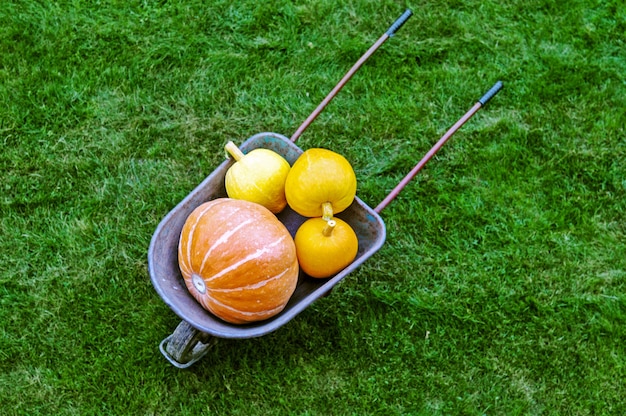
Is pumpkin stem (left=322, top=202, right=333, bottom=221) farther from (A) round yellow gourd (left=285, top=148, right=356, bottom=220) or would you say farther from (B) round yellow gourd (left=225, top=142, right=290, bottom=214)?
(B) round yellow gourd (left=225, top=142, right=290, bottom=214)

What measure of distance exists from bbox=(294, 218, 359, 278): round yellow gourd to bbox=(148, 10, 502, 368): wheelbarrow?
0.13 feet

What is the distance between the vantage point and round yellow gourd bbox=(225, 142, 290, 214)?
7.36ft

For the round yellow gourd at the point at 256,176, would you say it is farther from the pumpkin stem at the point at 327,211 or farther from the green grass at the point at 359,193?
the green grass at the point at 359,193

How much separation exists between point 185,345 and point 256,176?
737 millimetres

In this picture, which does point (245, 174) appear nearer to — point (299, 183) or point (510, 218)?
point (299, 183)

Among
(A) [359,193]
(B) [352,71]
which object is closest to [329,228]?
(B) [352,71]

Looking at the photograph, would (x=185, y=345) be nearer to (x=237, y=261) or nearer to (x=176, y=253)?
(x=176, y=253)

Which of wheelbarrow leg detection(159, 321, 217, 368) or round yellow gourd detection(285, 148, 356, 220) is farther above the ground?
round yellow gourd detection(285, 148, 356, 220)

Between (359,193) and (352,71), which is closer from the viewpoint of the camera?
(352,71)

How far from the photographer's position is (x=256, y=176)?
2.24m

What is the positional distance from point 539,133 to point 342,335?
1.48 metres

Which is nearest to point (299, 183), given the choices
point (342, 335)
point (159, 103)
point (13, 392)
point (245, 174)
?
point (245, 174)

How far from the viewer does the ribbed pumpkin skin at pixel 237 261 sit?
2018 millimetres

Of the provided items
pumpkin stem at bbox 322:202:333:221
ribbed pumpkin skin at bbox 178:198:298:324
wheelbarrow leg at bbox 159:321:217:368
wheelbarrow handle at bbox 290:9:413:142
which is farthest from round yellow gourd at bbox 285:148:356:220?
wheelbarrow leg at bbox 159:321:217:368
